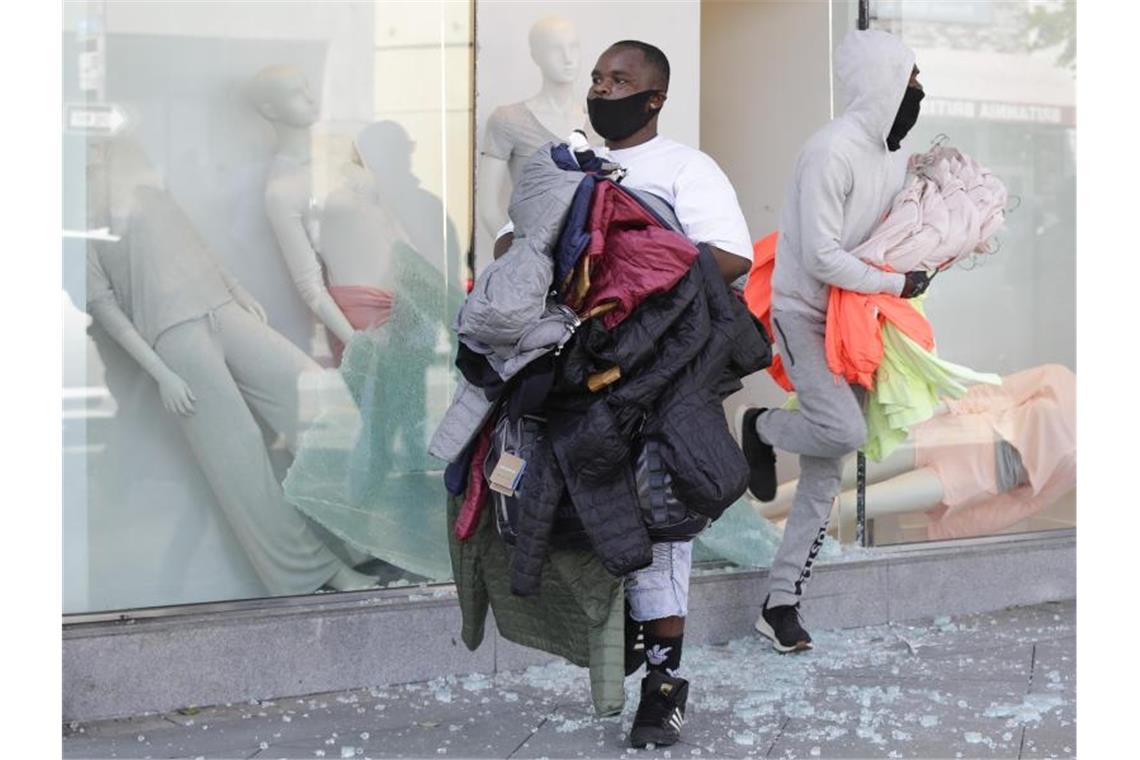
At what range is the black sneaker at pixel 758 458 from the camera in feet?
19.7

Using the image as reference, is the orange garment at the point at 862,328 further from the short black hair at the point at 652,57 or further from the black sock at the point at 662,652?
the black sock at the point at 662,652

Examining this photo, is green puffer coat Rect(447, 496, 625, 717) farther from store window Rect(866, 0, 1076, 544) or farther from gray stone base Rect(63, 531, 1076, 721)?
store window Rect(866, 0, 1076, 544)

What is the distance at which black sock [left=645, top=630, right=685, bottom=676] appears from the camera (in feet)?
14.4

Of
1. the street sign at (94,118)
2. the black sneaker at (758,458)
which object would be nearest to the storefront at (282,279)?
the street sign at (94,118)

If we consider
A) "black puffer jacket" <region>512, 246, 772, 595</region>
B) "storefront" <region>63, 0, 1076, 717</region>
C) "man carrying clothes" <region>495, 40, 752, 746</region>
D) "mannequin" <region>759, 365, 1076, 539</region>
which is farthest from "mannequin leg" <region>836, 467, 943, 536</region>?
"black puffer jacket" <region>512, 246, 772, 595</region>

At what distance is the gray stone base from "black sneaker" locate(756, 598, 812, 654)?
0.30 m

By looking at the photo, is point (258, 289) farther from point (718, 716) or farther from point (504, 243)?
point (718, 716)

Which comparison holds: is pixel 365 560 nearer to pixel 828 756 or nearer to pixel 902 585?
pixel 828 756

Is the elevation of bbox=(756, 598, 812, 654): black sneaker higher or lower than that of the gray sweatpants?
lower

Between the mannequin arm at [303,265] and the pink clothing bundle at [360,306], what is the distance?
0.02m

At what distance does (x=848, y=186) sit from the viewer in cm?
546

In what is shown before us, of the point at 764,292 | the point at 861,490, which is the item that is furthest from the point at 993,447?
the point at 764,292

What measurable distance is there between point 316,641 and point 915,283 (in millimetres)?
2400

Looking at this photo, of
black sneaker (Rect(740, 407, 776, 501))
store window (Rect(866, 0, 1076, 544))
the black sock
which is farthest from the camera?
store window (Rect(866, 0, 1076, 544))
